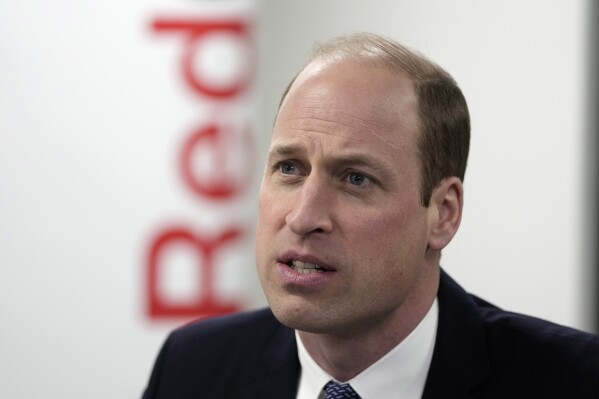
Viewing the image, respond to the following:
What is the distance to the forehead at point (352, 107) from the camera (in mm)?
1336

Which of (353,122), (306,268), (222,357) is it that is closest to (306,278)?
(306,268)

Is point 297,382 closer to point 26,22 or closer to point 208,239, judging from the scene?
point 208,239

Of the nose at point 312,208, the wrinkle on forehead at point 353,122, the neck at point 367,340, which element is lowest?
the neck at point 367,340

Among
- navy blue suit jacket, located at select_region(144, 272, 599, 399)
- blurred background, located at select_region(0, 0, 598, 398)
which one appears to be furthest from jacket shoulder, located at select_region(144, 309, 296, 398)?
blurred background, located at select_region(0, 0, 598, 398)

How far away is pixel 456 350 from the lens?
57.3 inches

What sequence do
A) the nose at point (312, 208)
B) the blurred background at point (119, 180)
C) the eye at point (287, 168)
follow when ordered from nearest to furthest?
the nose at point (312, 208), the eye at point (287, 168), the blurred background at point (119, 180)

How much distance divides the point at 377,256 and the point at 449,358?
25 centimetres

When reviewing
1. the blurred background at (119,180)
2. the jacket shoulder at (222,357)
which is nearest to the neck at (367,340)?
the jacket shoulder at (222,357)

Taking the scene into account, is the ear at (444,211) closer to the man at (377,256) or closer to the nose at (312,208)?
→ the man at (377,256)

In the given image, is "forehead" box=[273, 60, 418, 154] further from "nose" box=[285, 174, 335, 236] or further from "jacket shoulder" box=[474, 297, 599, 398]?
"jacket shoulder" box=[474, 297, 599, 398]

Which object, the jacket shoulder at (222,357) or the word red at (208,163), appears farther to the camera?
the word red at (208,163)

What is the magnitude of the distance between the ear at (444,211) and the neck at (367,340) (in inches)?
3.1

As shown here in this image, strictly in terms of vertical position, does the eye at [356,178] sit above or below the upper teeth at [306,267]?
above

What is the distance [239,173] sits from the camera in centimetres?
296
